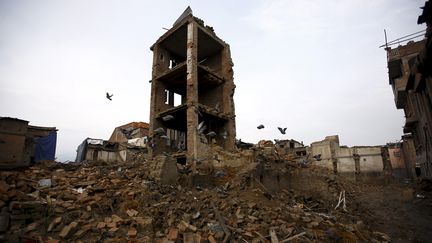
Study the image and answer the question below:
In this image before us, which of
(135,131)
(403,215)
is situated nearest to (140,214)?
(403,215)

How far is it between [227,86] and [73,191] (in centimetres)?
1217

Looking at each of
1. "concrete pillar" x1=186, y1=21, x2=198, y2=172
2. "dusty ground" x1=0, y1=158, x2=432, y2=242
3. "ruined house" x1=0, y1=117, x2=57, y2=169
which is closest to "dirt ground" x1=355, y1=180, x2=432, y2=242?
"dusty ground" x1=0, y1=158, x2=432, y2=242

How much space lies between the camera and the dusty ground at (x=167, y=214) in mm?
5855

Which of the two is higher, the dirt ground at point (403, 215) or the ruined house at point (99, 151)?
the ruined house at point (99, 151)

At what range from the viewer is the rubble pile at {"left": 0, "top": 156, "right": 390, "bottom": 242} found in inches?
227

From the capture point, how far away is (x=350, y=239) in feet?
24.1

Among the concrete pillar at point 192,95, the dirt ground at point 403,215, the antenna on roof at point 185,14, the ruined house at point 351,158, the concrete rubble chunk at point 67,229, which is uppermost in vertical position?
the antenna on roof at point 185,14

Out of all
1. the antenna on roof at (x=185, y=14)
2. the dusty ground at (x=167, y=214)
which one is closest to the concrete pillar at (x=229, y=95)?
the antenna on roof at (x=185, y=14)

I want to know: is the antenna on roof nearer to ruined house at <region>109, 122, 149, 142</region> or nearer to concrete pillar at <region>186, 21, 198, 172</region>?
concrete pillar at <region>186, 21, 198, 172</region>

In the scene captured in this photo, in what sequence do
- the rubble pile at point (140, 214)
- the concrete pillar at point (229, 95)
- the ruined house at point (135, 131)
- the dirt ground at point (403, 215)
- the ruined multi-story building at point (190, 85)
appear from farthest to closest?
the ruined house at point (135, 131), the concrete pillar at point (229, 95), the ruined multi-story building at point (190, 85), the dirt ground at point (403, 215), the rubble pile at point (140, 214)

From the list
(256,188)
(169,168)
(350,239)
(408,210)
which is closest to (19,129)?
(169,168)

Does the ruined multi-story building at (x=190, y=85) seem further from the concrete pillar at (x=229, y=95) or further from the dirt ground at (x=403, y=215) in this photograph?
the dirt ground at (x=403, y=215)

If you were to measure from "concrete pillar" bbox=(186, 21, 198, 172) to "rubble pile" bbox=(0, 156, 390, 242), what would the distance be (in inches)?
136

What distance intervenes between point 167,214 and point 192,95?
27.8ft
